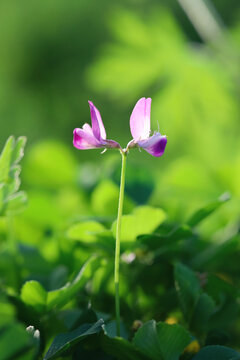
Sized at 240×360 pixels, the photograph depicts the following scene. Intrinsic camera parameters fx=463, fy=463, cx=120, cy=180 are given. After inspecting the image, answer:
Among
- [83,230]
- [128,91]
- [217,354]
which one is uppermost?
[128,91]

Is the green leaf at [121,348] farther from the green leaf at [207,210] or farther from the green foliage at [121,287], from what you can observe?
the green leaf at [207,210]

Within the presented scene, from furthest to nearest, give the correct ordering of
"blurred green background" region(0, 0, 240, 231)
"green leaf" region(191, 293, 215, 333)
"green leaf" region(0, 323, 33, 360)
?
"blurred green background" region(0, 0, 240, 231), "green leaf" region(191, 293, 215, 333), "green leaf" region(0, 323, 33, 360)

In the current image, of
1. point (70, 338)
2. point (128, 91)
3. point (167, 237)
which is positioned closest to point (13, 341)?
point (70, 338)

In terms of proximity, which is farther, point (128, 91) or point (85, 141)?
point (128, 91)

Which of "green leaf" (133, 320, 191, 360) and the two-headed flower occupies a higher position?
the two-headed flower

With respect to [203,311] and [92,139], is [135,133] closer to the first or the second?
[92,139]

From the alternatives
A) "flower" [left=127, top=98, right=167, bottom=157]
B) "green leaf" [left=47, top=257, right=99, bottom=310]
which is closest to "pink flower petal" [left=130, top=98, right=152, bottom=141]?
Answer: "flower" [left=127, top=98, right=167, bottom=157]

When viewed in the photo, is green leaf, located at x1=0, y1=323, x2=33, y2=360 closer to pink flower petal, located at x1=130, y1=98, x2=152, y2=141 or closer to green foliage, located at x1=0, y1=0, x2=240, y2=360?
green foliage, located at x1=0, y1=0, x2=240, y2=360

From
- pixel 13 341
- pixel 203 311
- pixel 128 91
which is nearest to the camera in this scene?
pixel 13 341
